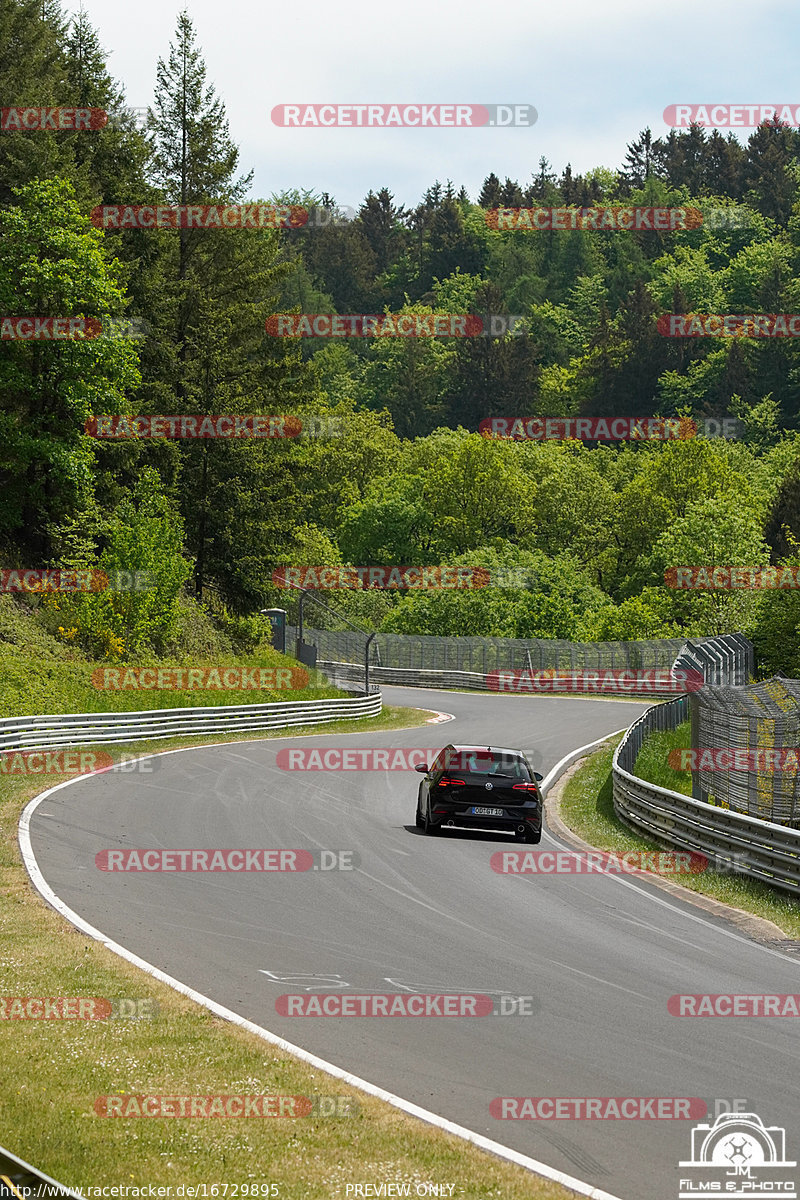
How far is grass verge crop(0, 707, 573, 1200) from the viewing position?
6328 mm

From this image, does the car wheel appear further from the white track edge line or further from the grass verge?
the grass verge

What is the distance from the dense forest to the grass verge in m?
34.5

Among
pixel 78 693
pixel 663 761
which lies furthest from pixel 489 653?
pixel 663 761

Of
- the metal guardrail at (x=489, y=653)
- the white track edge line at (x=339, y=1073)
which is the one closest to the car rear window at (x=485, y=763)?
the white track edge line at (x=339, y=1073)

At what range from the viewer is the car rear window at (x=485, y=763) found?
Result: 20.4 meters

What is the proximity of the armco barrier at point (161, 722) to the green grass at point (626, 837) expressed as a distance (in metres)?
9.77

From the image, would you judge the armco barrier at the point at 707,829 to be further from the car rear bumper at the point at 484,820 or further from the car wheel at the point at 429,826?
the car wheel at the point at 429,826

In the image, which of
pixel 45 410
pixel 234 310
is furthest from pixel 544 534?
pixel 45 410

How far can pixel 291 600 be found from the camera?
100875 mm

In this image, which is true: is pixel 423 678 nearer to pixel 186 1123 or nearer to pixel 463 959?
pixel 463 959

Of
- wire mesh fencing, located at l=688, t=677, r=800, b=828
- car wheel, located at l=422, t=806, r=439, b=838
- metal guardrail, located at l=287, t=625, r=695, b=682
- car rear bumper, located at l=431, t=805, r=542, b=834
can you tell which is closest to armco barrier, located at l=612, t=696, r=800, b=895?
wire mesh fencing, located at l=688, t=677, r=800, b=828

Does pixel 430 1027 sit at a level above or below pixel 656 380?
below

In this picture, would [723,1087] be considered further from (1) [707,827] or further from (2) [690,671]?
(2) [690,671]

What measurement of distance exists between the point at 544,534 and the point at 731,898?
312 ft
